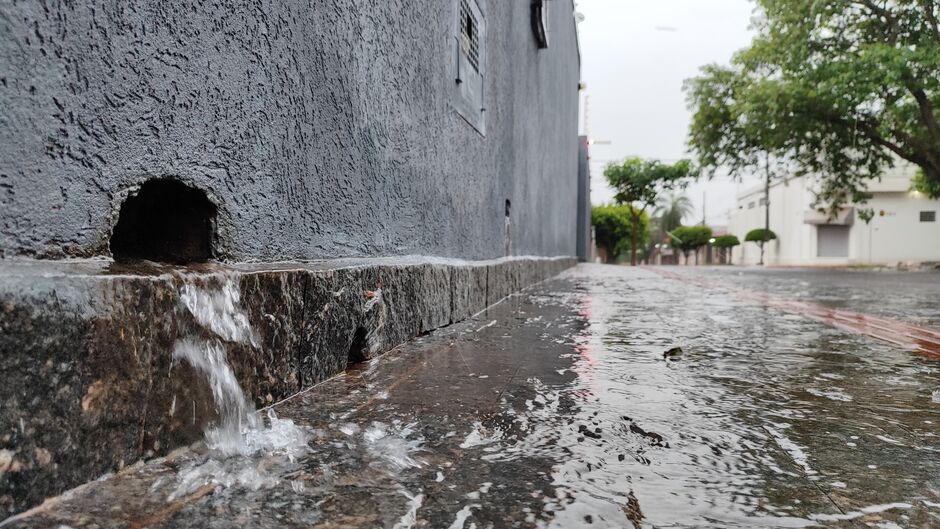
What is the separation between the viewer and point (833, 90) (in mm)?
14641

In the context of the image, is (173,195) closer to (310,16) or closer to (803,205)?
(310,16)

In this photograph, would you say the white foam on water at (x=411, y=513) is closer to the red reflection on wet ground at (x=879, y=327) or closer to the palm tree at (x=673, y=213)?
the red reflection on wet ground at (x=879, y=327)

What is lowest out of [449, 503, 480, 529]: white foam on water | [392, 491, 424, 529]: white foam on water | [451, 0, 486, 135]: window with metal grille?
[449, 503, 480, 529]: white foam on water

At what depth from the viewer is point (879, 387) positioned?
6.29 feet

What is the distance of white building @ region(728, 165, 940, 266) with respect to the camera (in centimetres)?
3534

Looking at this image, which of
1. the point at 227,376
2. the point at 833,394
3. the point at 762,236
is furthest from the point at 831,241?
the point at 227,376

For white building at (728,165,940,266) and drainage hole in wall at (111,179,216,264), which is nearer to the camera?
drainage hole in wall at (111,179,216,264)

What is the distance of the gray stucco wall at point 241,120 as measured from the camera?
107cm

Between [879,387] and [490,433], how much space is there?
1.30 m

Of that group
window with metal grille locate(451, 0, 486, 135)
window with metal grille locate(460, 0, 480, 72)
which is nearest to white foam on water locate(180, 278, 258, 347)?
window with metal grille locate(451, 0, 486, 135)

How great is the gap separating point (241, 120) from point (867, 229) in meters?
41.9

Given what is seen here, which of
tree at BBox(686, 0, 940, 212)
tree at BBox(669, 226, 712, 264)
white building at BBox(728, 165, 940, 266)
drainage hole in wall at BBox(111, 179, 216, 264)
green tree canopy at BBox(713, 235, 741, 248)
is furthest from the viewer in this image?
tree at BBox(669, 226, 712, 264)

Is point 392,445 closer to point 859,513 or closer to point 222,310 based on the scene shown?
point 222,310

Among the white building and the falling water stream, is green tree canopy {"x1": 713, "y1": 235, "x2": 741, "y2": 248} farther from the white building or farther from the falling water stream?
the falling water stream
